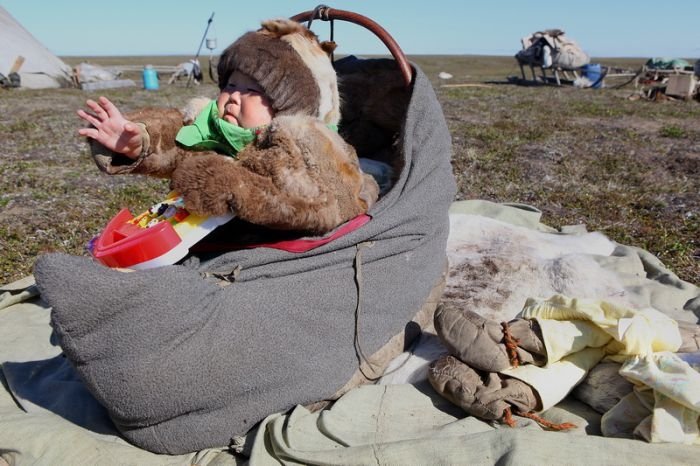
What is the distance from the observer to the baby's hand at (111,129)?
9.04 ft

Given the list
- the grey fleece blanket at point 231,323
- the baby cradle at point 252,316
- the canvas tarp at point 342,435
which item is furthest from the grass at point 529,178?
the grey fleece blanket at point 231,323

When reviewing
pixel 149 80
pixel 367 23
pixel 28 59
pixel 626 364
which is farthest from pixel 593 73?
pixel 626 364

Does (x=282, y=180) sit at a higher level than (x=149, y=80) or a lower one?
lower

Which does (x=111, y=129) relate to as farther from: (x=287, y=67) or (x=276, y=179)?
(x=276, y=179)

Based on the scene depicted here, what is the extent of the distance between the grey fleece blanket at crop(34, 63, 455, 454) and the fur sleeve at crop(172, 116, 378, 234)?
263 millimetres

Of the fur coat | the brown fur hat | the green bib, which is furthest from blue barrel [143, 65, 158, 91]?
the fur coat

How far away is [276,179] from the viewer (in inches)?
90.9

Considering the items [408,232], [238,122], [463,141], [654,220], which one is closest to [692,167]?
[654,220]

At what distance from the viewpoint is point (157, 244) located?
7.64 feet

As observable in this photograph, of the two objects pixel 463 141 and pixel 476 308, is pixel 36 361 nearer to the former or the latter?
pixel 476 308

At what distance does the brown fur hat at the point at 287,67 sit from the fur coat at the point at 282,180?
12.3 inches

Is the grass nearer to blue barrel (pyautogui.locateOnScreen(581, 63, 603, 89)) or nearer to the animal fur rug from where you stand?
the animal fur rug

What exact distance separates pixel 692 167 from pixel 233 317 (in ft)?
25.3

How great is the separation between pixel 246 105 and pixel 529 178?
17.5ft
